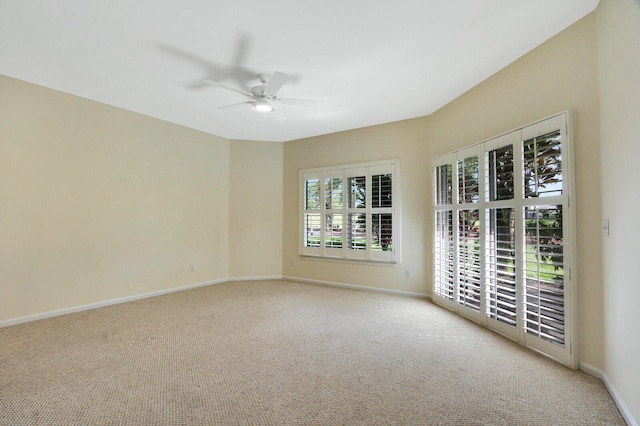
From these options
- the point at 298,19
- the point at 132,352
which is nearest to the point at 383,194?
the point at 298,19

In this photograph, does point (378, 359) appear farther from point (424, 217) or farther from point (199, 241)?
point (199, 241)

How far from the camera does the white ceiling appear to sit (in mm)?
2162

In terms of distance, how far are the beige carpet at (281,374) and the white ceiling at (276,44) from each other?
274 cm

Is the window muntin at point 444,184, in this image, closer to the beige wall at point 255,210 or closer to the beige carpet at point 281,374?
the beige carpet at point 281,374

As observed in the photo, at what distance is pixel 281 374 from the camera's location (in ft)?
7.34

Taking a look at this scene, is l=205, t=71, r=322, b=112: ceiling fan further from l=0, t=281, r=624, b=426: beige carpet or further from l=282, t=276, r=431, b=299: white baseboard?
l=282, t=276, r=431, b=299: white baseboard

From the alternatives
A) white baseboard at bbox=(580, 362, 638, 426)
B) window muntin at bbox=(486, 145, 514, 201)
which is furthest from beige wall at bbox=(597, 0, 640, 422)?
window muntin at bbox=(486, 145, 514, 201)

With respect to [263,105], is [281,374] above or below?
below

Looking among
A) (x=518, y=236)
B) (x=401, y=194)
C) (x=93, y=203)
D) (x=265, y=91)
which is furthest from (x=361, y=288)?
(x=93, y=203)

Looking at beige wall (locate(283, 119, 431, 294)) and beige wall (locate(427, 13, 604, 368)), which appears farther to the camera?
beige wall (locate(283, 119, 431, 294))

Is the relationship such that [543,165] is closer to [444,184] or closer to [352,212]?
[444,184]

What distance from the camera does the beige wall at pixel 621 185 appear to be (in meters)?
1.67

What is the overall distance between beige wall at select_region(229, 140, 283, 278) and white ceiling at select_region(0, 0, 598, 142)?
1878mm

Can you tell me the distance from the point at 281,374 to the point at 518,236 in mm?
2423
